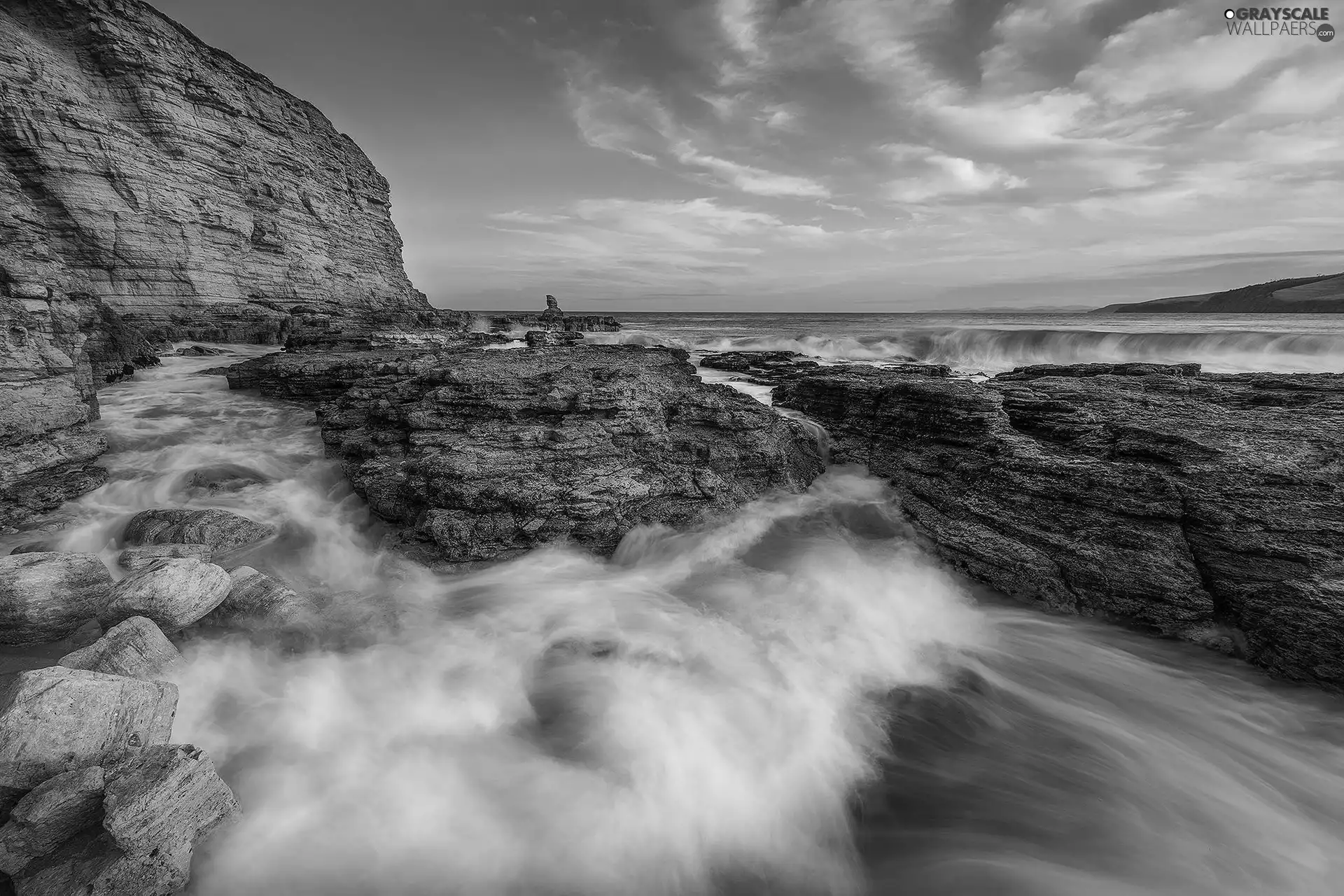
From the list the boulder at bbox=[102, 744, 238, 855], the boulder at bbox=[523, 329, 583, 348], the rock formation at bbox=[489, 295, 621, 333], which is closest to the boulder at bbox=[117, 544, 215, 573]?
the boulder at bbox=[102, 744, 238, 855]

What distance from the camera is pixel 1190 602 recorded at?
5625mm

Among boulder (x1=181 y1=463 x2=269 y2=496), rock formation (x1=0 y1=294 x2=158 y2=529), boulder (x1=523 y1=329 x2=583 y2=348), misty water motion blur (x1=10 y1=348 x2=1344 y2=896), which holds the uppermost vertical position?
boulder (x1=523 y1=329 x2=583 y2=348)

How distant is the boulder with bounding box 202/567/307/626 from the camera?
518 centimetres

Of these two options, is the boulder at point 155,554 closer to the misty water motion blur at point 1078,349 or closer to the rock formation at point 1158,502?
the rock formation at point 1158,502

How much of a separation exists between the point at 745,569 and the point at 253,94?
146 feet

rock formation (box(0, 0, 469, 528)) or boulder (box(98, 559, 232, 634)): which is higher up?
rock formation (box(0, 0, 469, 528))

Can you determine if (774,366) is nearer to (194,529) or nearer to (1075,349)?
(194,529)

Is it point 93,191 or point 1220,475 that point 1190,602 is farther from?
point 93,191

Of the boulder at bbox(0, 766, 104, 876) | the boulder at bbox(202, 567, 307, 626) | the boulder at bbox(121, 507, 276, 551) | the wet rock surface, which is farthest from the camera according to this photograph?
the wet rock surface

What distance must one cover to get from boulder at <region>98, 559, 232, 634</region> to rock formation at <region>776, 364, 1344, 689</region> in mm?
8539

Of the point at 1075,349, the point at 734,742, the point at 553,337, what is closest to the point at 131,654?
the point at 734,742

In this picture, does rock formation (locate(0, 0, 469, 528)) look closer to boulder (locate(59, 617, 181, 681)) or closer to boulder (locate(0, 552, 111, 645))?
boulder (locate(0, 552, 111, 645))

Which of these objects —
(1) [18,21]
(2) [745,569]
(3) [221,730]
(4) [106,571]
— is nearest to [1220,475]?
(2) [745,569]

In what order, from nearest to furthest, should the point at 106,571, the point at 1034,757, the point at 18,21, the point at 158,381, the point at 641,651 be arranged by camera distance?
the point at 1034,757 → the point at 106,571 → the point at 641,651 → the point at 158,381 → the point at 18,21
